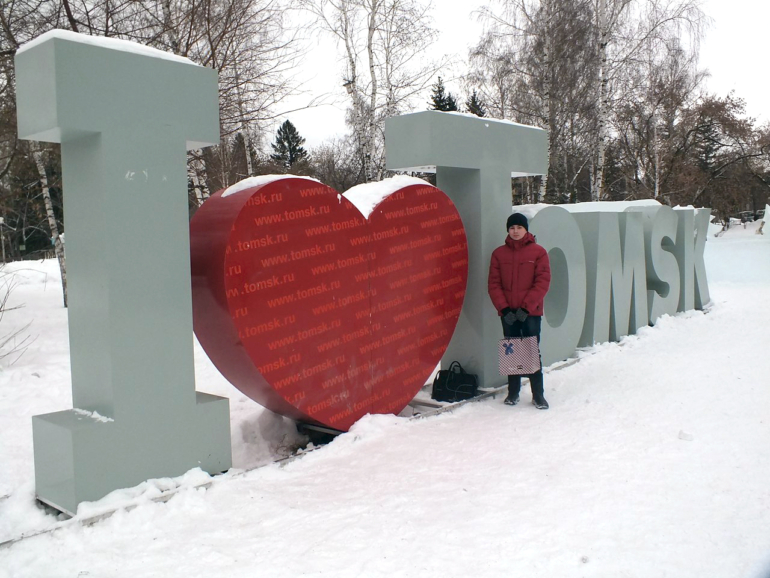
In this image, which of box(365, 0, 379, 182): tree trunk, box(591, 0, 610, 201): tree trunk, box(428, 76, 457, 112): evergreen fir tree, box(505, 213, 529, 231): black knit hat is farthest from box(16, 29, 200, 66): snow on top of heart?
box(428, 76, 457, 112): evergreen fir tree

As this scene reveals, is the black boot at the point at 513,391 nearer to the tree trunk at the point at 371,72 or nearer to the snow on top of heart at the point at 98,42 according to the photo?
the snow on top of heart at the point at 98,42

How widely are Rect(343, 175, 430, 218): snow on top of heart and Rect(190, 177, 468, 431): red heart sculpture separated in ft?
0.17

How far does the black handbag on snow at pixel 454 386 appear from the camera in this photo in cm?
596

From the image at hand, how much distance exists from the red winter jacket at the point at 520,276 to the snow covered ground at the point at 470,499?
90 cm


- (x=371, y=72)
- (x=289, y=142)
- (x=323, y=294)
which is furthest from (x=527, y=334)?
(x=289, y=142)

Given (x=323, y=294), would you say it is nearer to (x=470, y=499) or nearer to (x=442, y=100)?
(x=470, y=499)

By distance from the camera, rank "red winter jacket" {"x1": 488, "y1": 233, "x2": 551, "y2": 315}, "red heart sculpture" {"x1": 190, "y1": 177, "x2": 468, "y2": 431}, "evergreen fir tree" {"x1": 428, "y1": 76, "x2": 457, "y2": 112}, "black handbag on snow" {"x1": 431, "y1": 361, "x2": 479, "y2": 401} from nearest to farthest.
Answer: "red heart sculpture" {"x1": 190, "y1": 177, "x2": 468, "y2": 431}, "red winter jacket" {"x1": 488, "y1": 233, "x2": 551, "y2": 315}, "black handbag on snow" {"x1": 431, "y1": 361, "x2": 479, "y2": 401}, "evergreen fir tree" {"x1": 428, "y1": 76, "x2": 457, "y2": 112}

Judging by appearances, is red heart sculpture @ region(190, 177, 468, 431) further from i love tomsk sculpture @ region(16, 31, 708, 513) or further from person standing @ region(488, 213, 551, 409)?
person standing @ region(488, 213, 551, 409)

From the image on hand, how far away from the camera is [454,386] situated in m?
6.03

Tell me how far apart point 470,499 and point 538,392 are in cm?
212

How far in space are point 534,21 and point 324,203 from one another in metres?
16.4

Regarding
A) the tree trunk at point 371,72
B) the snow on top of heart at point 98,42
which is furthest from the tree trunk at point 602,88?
the snow on top of heart at point 98,42

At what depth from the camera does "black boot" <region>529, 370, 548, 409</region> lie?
222 inches

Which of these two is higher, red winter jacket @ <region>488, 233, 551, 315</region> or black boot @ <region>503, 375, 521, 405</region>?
red winter jacket @ <region>488, 233, 551, 315</region>
